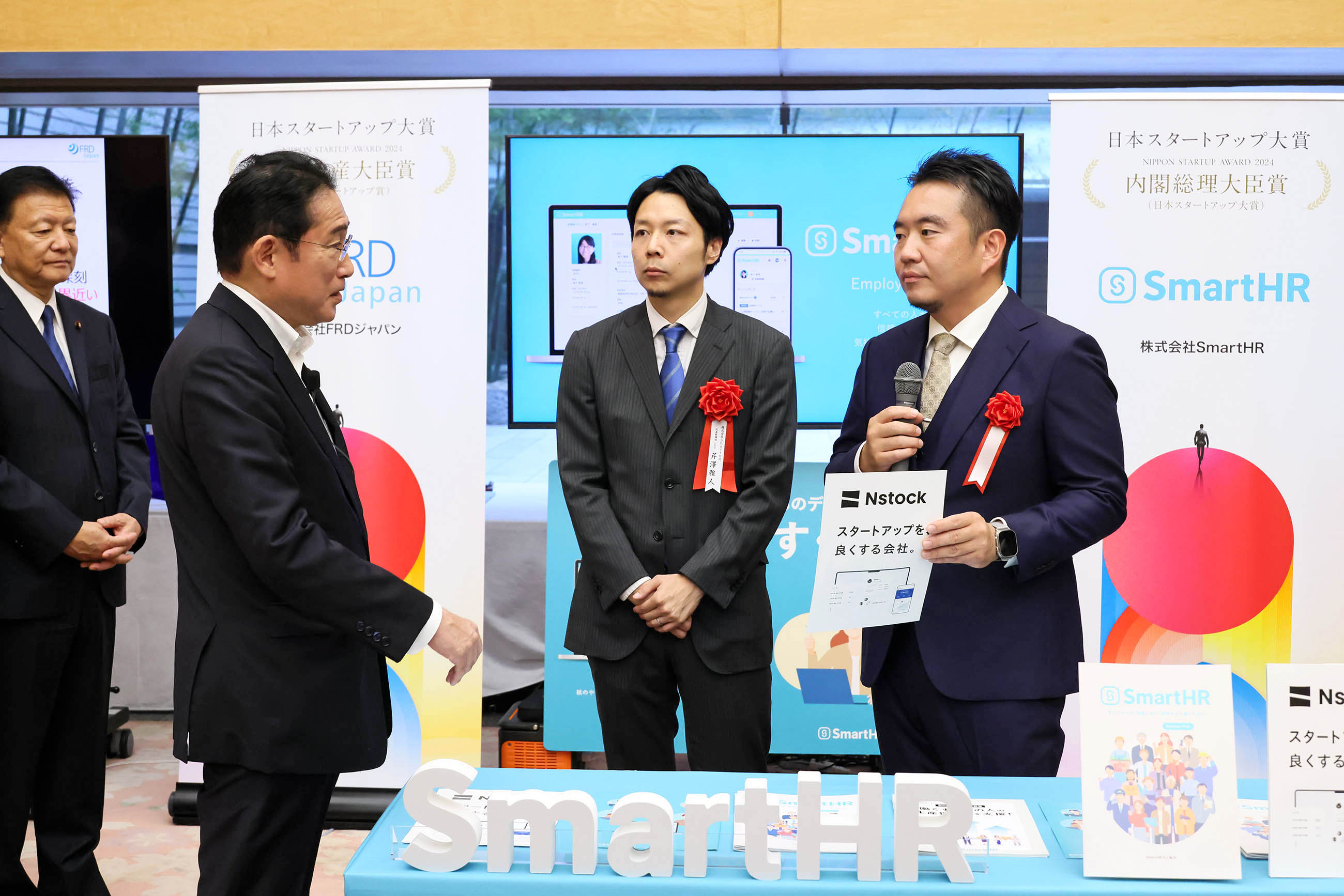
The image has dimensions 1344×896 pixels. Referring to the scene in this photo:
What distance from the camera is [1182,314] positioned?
332 cm

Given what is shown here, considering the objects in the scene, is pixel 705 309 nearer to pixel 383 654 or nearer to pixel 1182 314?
pixel 383 654

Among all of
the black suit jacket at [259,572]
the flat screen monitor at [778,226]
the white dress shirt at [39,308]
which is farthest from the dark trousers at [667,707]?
the flat screen monitor at [778,226]

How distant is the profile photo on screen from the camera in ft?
13.9

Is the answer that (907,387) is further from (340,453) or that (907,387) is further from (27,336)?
(27,336)

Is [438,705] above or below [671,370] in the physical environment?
below

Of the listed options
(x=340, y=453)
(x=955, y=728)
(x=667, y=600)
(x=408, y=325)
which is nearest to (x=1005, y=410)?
(x=955, y=728)

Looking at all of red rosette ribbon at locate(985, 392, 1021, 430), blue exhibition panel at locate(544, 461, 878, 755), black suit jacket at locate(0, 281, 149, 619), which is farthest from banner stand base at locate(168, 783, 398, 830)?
red rosette ribbon at locate(985, 392, 1021, 430)

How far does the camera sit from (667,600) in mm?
2307

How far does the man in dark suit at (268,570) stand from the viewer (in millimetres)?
1692

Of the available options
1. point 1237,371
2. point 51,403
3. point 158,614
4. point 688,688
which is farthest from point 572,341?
point 158,614

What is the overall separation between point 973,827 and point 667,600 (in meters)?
0.94

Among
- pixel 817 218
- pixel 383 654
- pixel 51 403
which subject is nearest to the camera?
pixel 383 654

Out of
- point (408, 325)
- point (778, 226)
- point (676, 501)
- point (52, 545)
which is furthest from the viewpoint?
point (778, 226)

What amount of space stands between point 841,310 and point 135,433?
2467 millimetres
